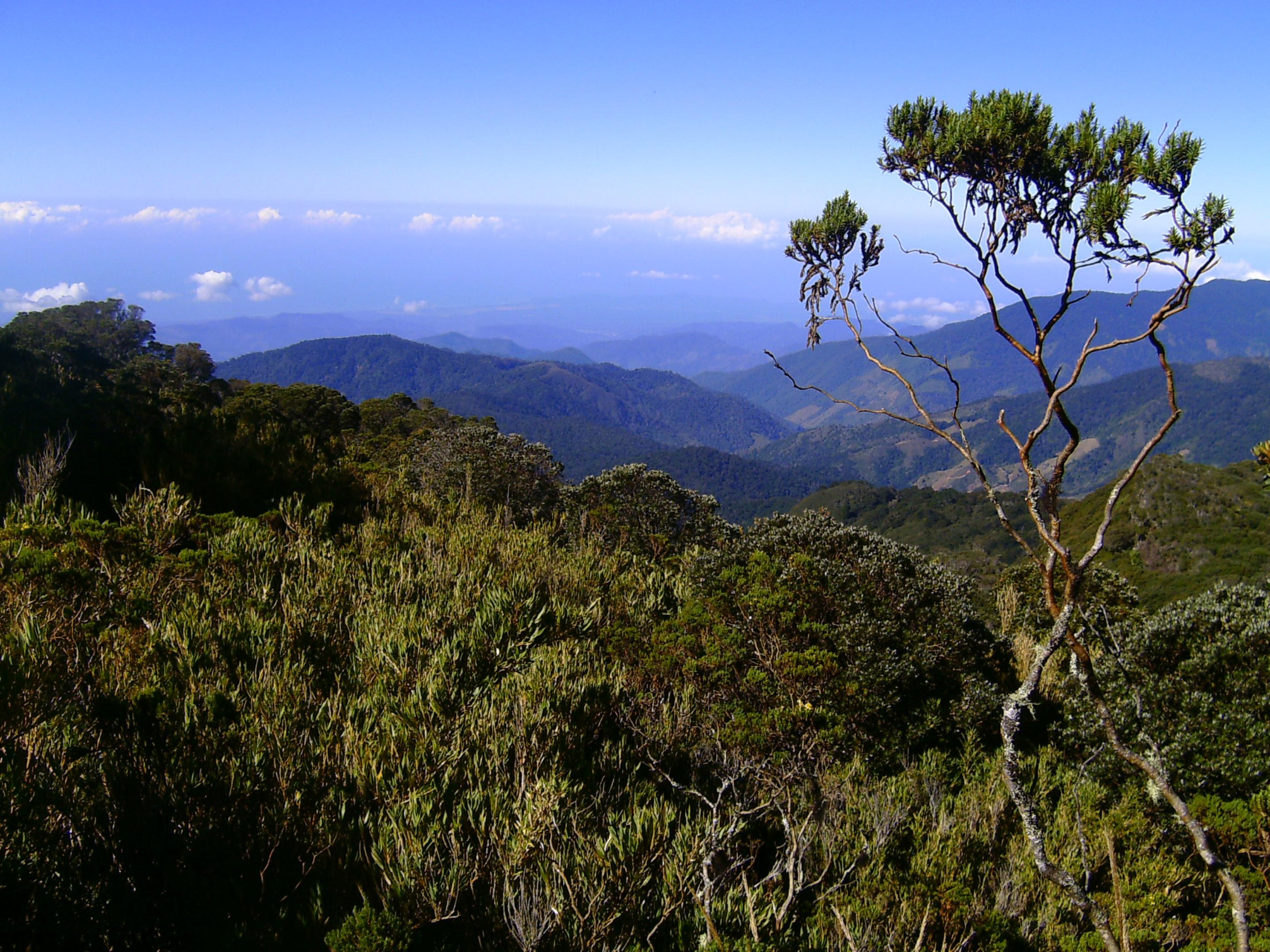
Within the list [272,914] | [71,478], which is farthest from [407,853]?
[71,478]

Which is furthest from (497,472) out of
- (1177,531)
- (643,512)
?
(1177,531)

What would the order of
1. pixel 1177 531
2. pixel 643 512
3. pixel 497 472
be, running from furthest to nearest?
pixel 1177 531 < pixel 497 472 < pixel 643 512

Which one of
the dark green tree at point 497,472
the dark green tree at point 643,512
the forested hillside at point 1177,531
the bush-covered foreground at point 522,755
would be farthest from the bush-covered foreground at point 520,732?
the forested hillside at point 1177,531

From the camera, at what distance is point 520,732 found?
12.1ft

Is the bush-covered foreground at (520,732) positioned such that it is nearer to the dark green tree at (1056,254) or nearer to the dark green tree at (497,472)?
the dark green tree at (1056,254)

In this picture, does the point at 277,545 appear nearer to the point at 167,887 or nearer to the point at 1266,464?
the point at 167,887

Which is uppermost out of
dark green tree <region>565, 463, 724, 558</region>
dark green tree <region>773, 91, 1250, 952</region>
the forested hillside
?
dark green tree <region>773, 91, 1250, 952</region>

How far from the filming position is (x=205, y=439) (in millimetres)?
8227

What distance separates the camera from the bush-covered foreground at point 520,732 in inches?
108

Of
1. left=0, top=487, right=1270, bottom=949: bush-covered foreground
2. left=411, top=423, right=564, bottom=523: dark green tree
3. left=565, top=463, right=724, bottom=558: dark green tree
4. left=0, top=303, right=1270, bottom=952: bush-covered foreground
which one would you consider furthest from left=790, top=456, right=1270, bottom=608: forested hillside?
left=0, top=487, right=1270, bottom=949: bush-covered foreground

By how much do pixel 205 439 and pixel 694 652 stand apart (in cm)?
604

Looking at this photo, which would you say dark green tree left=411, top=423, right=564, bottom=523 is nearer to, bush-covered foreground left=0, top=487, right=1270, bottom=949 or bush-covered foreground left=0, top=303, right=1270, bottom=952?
bush-covered foreground left=0, top=303, right=1270, bottom=952

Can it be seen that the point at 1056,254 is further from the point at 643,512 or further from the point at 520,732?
the point at 643,512

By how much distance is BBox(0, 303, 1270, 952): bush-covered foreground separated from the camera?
9.00 feet
